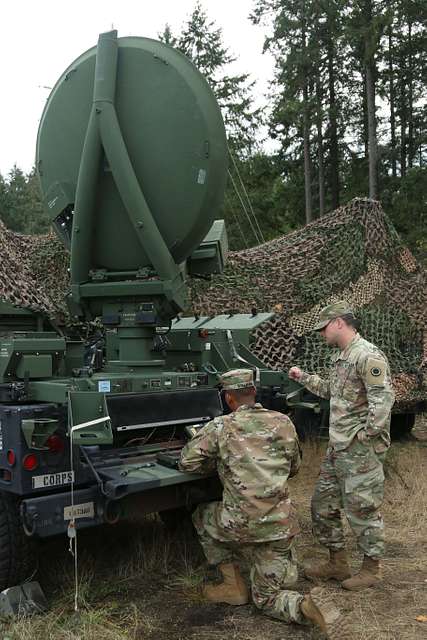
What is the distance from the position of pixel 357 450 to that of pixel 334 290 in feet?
15.4

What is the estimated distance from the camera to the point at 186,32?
27.0m

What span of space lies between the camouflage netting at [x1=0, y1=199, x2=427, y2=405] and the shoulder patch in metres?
3.93

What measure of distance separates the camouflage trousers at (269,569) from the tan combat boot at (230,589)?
75mm

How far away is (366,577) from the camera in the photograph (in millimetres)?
4488

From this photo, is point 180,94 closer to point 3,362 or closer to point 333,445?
point 3,362

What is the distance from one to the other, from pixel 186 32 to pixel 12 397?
1009 inches

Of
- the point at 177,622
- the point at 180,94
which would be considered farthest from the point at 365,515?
the point at 180,94

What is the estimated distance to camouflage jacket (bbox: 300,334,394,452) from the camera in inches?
175

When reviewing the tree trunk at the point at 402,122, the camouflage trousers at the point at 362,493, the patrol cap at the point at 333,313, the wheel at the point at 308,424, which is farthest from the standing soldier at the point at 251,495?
the tree trunk at the point at 402,122

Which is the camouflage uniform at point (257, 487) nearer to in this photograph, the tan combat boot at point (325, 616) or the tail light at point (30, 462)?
the tan combat boot at point (325, 616)

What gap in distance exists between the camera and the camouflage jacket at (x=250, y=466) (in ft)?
13.4

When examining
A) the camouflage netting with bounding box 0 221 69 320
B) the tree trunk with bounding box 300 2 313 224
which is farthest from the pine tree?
the camouflage netting with bounding box 0 221 69 320

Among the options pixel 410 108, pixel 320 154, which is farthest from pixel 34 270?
pixel 410 108

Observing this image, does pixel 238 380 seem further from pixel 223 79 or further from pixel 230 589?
pixel 223 79
